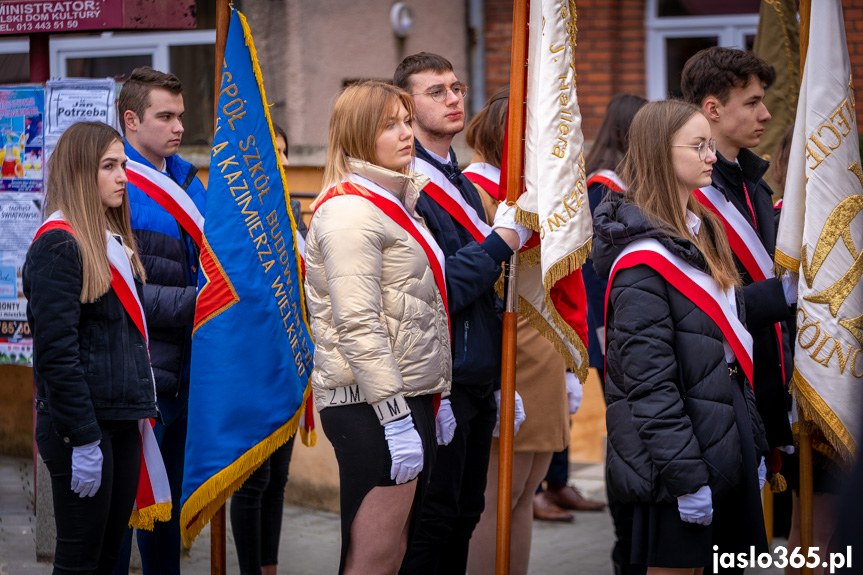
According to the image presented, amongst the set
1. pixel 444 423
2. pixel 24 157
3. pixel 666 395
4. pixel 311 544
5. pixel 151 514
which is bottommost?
pixel 311 544

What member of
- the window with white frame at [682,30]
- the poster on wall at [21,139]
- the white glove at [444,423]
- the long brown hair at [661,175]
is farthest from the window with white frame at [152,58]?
the long brown hair at [661,175]

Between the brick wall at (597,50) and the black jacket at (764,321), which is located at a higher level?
the brick wall at (597,50)

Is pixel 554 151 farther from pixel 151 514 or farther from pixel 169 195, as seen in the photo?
pixel 151 514

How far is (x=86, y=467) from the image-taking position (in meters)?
3.43

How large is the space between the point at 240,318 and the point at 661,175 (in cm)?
161

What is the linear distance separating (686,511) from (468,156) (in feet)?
13.9

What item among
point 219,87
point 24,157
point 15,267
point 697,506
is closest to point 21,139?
point 24,157

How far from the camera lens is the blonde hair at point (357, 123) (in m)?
3.51

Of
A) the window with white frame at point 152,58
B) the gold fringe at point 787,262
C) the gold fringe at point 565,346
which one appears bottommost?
the gold fringe at point 565,346

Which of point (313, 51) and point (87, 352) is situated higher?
point (313, 51)

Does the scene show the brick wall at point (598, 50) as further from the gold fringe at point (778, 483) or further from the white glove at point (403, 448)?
the white glove at point (403, 448)

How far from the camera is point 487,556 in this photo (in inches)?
174

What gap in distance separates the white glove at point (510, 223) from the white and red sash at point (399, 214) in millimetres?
280

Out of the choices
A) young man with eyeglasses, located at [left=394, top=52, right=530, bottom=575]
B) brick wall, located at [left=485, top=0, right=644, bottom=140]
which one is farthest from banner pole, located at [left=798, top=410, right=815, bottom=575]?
brick wall, located at [left=485, top=0, right=644, bottom=140]
